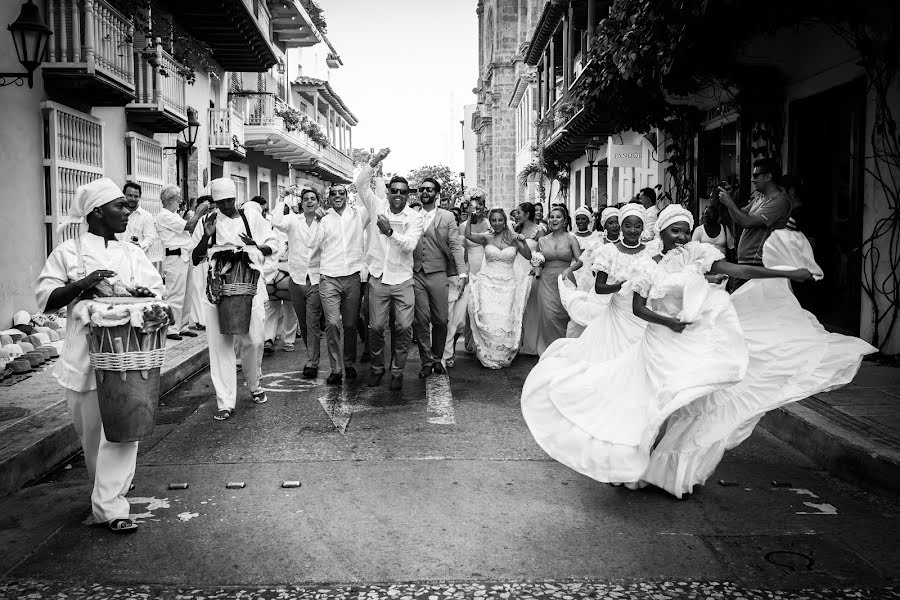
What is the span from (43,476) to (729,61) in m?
9.48

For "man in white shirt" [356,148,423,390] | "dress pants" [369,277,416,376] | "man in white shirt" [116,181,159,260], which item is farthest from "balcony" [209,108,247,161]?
"dress pants" [369,277,416,376]

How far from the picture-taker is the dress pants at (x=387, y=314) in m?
9.16

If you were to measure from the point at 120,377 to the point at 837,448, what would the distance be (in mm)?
4472

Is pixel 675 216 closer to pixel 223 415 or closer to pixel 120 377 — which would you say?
pixel 120 377

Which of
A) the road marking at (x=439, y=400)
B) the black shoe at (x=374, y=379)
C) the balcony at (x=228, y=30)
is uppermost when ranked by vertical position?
the balcony at (x=228, y=30)

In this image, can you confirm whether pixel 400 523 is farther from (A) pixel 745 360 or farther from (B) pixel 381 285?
(B) pixel 381 285

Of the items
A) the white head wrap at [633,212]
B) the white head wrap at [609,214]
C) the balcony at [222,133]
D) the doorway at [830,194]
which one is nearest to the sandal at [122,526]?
the white head wrap at [633,212]

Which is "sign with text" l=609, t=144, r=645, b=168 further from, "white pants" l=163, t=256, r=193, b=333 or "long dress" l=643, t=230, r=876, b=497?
"long dress" l=643, t=230, r=876, b=497

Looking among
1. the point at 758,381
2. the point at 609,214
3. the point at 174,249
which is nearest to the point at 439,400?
the point at 609,214

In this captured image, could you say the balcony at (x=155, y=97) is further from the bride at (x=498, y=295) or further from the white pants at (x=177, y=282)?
the bride at (x=498, y=295)

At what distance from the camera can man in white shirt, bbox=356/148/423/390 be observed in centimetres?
907

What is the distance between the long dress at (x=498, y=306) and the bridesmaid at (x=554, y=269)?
0.86ft

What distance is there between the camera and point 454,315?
35.7ft

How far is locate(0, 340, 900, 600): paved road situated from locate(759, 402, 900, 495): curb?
136mm
